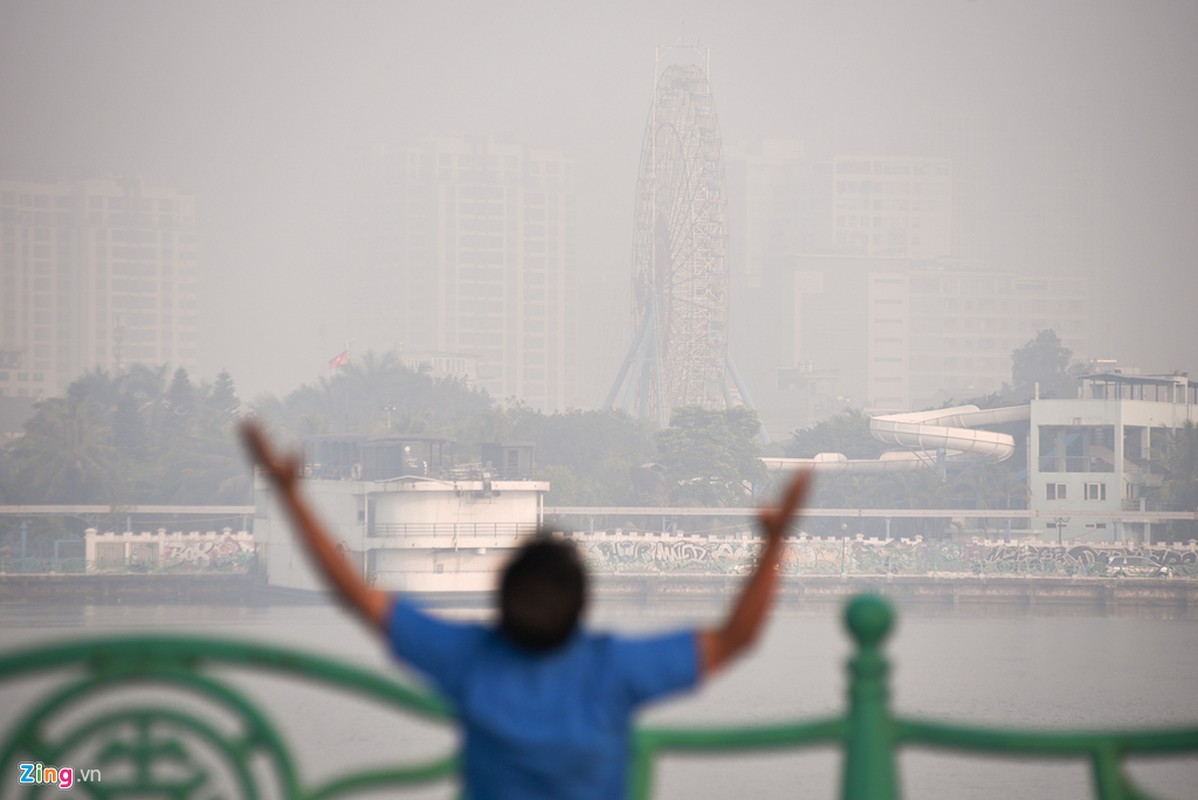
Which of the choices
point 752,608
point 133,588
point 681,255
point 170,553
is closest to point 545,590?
point 752,608

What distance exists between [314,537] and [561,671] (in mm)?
430

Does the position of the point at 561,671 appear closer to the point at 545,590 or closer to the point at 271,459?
the point at 545,590

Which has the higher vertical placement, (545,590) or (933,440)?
(545,590)

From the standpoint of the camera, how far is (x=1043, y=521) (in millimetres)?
76500

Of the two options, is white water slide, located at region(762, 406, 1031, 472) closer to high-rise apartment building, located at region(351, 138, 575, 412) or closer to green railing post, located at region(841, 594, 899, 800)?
high-rise apartment building, located at region(351, 138, 575, 412)

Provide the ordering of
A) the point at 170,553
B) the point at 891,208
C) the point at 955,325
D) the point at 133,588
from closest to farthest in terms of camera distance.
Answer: the point at 133,588 < the point at 170,553 < the point at 955,325 < the point at 891,208

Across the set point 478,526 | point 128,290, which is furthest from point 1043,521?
point 128,290

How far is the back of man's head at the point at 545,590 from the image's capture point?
2.43 m

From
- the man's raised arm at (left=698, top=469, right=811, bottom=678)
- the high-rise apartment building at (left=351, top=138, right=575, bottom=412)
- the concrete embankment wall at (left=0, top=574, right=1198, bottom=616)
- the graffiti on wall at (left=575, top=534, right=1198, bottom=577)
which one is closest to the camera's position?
the man's raised arm at (left=698, top=469, right=811, bottom=678)

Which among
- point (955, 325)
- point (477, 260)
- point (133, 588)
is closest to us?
point (133, 588)

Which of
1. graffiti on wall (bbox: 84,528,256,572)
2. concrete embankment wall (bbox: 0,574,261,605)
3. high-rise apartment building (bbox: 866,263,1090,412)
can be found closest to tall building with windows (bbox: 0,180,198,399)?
high-rise apartment building (bbox: 866,263,1090,412)

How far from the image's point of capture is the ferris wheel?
316 ft

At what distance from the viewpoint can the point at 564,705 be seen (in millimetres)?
2455

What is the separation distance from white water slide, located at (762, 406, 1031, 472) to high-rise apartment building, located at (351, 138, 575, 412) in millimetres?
74015
